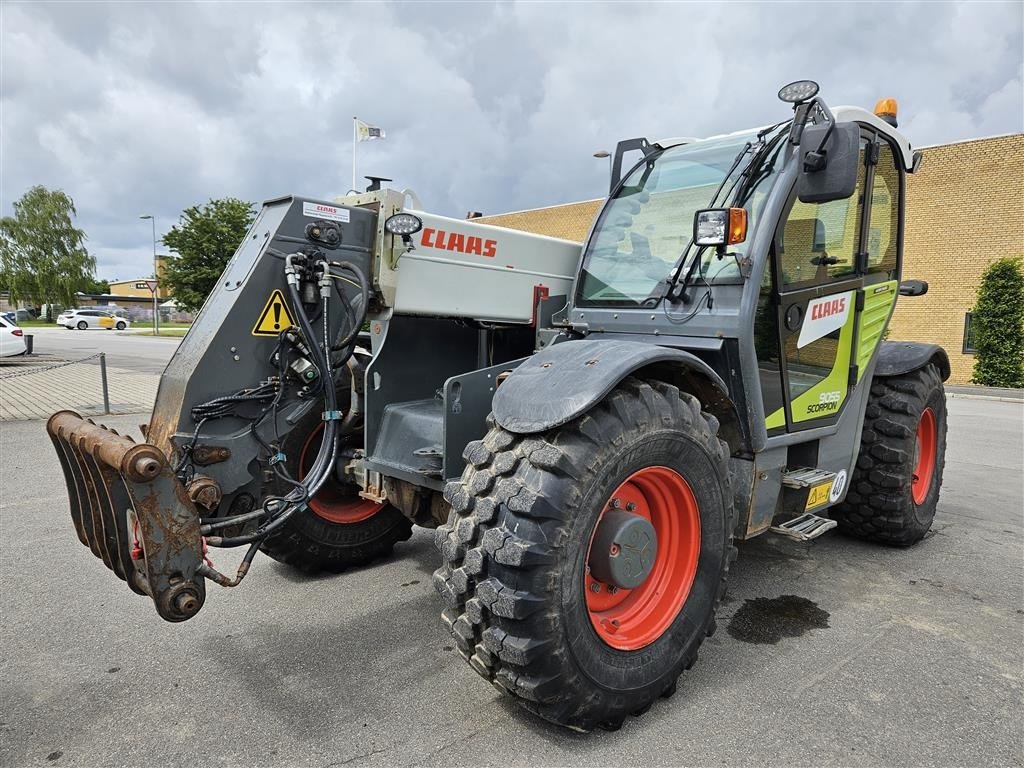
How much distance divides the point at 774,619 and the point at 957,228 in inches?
Result: 717

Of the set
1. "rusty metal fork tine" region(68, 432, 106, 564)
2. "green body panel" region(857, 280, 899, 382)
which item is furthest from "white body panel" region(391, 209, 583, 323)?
"green body panel" region(857, 280, 899, 382)

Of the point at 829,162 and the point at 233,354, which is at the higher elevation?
the point at 829,162

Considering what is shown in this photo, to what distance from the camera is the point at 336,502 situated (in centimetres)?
397

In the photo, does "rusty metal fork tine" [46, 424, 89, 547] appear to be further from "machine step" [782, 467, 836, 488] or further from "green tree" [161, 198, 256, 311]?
"green tree" [161, 198, 256, 311]

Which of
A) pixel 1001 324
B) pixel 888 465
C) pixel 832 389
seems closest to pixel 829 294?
pixel 832 389

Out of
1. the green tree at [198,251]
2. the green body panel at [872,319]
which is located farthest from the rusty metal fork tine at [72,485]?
the green tree at [198,251]

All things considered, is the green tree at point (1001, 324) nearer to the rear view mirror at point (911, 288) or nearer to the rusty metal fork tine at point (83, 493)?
the rear view mirror at point (911, 288)

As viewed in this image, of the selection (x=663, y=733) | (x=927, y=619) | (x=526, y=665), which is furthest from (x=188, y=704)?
(x=927, y=619)

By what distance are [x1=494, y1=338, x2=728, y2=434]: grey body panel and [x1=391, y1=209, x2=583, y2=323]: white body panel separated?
87 centimetres

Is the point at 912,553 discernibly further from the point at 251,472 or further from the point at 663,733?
the point at 251,472

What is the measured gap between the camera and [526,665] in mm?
2246

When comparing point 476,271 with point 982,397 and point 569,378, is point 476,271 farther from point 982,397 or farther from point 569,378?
point 982,397

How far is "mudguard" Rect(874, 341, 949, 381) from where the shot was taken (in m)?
4.53

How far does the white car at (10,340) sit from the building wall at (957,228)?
22365mm
